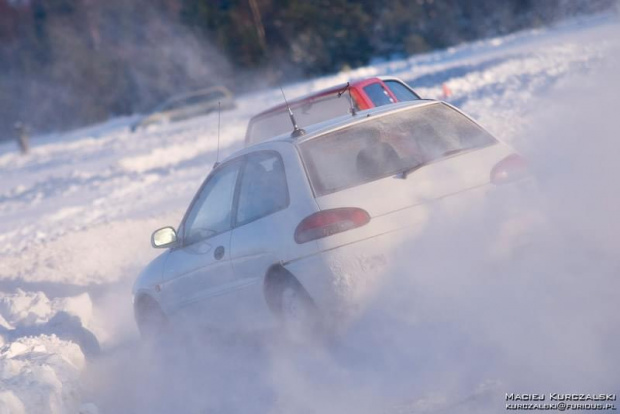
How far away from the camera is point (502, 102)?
17484mm

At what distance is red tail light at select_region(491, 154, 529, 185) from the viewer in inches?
242

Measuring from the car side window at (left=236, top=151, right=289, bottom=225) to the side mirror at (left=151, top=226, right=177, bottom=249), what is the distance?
850 millimetres

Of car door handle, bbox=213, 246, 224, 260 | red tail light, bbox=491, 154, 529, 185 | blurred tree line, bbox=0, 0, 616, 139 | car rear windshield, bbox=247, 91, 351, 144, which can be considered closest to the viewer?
red tail light, bbox=491, 154, 529, 185

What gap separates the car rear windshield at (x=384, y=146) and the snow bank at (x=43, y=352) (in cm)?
225

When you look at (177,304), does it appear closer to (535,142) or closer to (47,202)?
(535,142)

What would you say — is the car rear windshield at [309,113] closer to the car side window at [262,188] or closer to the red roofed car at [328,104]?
the red roofed car at [328,104]

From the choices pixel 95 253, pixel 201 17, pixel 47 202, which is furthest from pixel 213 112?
pixel 95 253

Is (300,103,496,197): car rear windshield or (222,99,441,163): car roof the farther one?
(222,99,441,163): car roof

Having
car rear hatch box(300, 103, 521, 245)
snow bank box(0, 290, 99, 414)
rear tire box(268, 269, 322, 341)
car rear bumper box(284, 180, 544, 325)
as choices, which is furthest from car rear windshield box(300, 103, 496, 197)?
snow bank box(0, 290, 99, 414)

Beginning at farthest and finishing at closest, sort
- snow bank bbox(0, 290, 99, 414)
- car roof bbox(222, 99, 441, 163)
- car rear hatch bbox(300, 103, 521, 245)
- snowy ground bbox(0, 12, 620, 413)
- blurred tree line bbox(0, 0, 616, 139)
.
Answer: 1. blurred tree line bbox(0, 0, 616, 139)
2. car roof bbox(222, 99, 441, 163)
3. snow bank bbox(0, 290, 99, 414)
4. car rear hatch bbox(300, 103, 521, 245)
5. snowy ground bbox(0, 12, 620, 413)

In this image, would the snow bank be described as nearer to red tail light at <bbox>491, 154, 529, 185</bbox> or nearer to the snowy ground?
the snowy ground

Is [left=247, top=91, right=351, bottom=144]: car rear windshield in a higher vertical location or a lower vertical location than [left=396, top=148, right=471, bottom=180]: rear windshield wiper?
higher


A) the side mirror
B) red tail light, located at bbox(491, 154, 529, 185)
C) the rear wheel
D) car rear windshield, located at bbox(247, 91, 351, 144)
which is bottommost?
the rear wheel

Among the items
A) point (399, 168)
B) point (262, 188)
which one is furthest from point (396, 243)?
point (262, 188)
